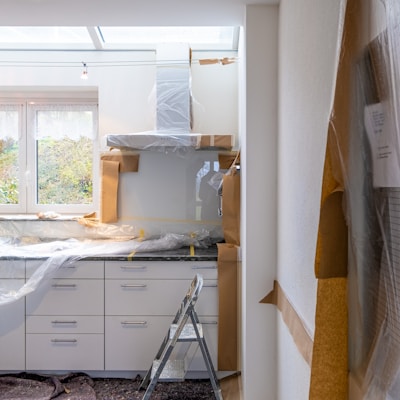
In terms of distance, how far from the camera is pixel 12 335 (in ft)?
7.20

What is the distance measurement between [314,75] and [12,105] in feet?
9.30

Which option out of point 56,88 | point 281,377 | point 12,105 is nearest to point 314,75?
point 281,377

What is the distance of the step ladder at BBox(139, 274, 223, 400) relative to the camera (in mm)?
1828

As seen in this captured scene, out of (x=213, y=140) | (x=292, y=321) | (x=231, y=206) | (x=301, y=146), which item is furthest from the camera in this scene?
Result: (x=213, y=140)

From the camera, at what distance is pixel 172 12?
6.04 ft

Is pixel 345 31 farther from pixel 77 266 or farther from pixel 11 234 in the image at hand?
pixel 11 234

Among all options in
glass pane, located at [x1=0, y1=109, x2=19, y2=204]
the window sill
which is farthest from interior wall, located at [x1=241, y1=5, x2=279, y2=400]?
glass pane, located at [x1=0, y1=109, x2=19, y2=204]

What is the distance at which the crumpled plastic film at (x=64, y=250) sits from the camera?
2.16 metres

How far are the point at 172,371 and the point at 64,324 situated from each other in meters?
0.77

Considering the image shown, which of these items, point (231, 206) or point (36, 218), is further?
point (36, 218)

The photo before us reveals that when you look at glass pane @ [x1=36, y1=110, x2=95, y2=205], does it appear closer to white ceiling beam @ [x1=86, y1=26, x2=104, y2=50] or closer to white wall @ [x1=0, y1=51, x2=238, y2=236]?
white wall @ [x1=0, y1=51, x2=238, y2=236]

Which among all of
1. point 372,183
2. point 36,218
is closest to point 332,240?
point 372,183

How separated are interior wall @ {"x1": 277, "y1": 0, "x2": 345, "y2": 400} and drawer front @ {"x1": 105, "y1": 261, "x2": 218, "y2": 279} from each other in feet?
2.14

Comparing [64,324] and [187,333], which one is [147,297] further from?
[64,324]
